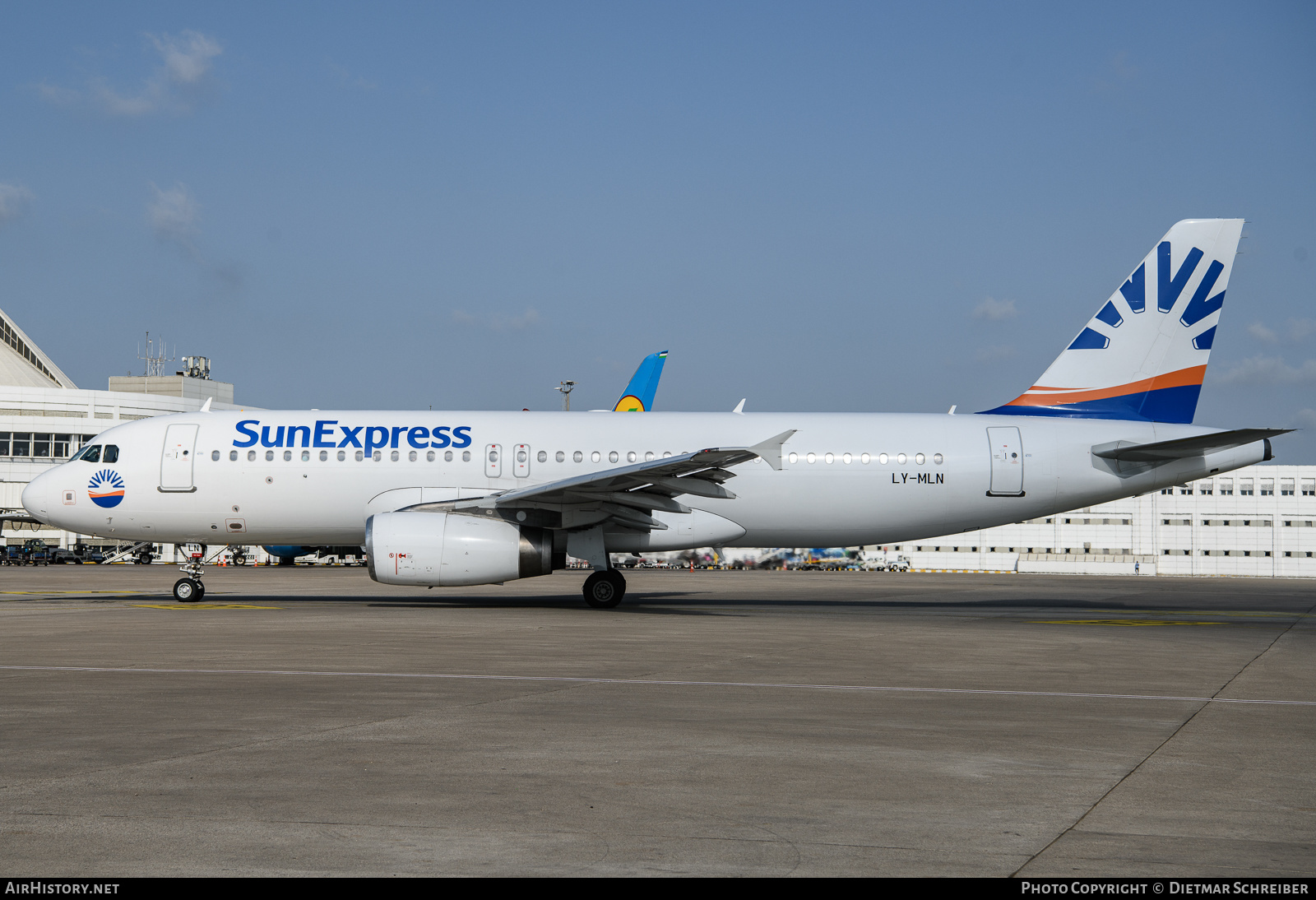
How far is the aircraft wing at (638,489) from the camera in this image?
20.2m

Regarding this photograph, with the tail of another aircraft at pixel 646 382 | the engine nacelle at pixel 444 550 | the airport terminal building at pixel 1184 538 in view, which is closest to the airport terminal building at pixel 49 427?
the tail of another aircraft at pixel 646 382

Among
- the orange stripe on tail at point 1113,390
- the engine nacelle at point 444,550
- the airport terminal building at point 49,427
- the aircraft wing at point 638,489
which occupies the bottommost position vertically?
the engine nacelle at point 444,550

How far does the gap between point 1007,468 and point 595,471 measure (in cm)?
916

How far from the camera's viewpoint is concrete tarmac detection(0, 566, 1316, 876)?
520 cm

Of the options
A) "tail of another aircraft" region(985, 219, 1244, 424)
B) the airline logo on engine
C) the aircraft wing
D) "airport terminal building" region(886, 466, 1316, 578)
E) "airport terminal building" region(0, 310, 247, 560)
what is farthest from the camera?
"airport terminal building" region(886, 466, 1316, 578)

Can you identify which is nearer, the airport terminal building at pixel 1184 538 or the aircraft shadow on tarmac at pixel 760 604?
the aircraft shadow on tarmac at pixel 760 604

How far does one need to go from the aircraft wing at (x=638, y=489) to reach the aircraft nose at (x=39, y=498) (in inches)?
367

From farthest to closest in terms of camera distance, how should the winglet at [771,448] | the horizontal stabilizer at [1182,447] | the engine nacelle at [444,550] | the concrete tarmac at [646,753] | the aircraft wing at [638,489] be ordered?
the horizontal stabilizer at [1182,447], the engine nacelle at [444,550], the aircraft wing at [638,489], the winglet at [771,448], the concrete tarmac at [646,753]

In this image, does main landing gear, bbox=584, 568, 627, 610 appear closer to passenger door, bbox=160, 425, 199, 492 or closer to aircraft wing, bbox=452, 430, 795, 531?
aircraft wing, bbox=452, 430, 795, 531

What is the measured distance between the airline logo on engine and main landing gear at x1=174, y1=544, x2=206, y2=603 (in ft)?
9.02

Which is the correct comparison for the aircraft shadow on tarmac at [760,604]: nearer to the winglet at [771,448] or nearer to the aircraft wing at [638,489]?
the aircraft wing at [638,489]

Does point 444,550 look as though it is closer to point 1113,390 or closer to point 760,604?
point 760,604

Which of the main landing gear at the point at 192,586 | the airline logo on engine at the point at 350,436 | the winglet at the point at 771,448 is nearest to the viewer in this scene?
the winglet at the point at 771,448

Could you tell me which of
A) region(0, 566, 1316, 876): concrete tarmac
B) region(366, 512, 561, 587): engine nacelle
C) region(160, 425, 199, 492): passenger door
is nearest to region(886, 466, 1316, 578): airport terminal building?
region(366, 512, 561, 587): engine nacelle
